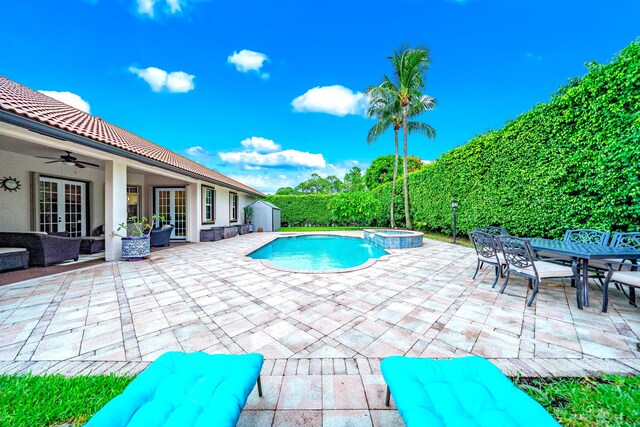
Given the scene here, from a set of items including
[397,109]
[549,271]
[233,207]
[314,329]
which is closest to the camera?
[314,329]

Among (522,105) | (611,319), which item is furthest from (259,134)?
(611,319)

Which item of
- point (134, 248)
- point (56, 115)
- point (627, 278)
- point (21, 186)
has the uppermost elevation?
point (56, 115)

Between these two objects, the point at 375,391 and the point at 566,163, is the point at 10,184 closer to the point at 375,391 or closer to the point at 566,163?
the point at 375,391

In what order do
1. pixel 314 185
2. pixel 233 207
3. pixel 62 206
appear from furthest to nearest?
pixel 314 185 → pixel 233 207 → pixel 62 206

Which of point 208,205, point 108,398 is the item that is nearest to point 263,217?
point 208,205

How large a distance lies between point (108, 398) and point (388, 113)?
16.8 meters

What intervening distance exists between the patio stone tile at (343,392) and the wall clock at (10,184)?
9.75m

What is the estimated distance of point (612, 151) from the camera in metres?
4.67

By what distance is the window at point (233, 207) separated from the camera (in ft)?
46.1

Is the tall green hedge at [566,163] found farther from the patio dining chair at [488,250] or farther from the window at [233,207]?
the window at [233,207]

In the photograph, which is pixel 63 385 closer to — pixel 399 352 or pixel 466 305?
pixel 399 352

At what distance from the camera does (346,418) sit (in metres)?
1.54

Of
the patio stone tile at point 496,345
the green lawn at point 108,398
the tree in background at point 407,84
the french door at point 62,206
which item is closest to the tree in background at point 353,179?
the tree in background at point 407,84

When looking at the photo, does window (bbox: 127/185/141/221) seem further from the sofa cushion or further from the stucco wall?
the sofa cushion
